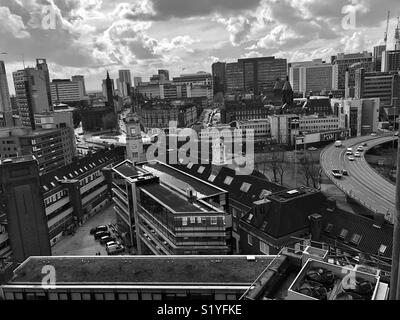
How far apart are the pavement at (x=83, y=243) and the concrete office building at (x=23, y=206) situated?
8.67 ft

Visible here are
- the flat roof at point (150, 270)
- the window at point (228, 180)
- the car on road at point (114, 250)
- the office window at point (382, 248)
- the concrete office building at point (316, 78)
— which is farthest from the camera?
the concrete office building at point (316, 78)

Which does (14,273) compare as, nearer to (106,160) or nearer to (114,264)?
(114,264)

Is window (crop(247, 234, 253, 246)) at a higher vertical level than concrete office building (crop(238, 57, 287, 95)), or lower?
lower

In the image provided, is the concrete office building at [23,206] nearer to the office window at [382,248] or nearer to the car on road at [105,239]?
the car on road at [105,239]

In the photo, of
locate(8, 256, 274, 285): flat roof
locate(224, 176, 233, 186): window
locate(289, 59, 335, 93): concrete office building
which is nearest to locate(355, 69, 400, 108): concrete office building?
locate(289, 59, 335, 93): concrete office building

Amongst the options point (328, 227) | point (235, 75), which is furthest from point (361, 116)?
point (235, 75)

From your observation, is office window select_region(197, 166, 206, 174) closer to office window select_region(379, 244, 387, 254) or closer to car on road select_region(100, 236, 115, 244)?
car on road select_region(100, 236, 115, 244)

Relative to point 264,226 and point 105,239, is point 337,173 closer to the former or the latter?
point 264,226

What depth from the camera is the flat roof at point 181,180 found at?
22656 millimetres

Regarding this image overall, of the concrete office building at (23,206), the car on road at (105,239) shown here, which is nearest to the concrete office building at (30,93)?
the car on road at (105,239)

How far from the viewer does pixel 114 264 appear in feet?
52.7

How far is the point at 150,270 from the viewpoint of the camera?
50.2 feet

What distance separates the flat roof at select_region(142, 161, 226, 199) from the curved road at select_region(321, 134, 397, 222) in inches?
492

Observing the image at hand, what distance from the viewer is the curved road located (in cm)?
2734
